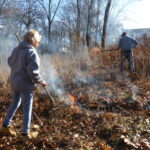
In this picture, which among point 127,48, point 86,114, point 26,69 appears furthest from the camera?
point 127,48

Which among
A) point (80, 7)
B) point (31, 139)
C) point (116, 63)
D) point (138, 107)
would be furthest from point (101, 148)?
point (80, 7)

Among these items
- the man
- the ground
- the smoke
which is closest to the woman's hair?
the ground

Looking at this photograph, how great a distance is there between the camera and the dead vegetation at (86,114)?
436 cm

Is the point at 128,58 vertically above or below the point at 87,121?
above

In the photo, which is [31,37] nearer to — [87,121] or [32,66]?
[32,66]

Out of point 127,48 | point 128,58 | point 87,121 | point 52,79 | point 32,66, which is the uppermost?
point 127,48

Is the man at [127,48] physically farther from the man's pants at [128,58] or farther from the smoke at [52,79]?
the smoke at [52,79]

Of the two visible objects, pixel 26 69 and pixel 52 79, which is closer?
pixel 26 69

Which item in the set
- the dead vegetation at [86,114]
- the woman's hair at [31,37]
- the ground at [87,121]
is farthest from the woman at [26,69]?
the dead vegetation at [86,114]

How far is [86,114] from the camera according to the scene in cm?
562

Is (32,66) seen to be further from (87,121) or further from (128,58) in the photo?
(128,58)

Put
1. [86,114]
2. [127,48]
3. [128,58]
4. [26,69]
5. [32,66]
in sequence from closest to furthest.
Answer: [32,66], [26,69], [86,114], [127,48], [128,58]

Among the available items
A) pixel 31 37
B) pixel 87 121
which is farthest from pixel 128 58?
pixel 31 37

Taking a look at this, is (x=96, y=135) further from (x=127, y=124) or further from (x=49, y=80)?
(x=49, y=80)
